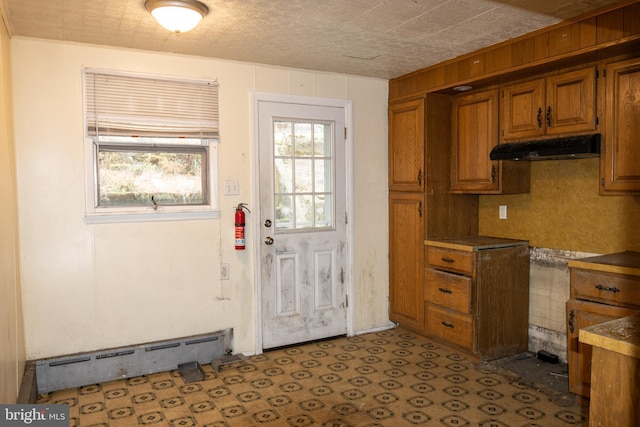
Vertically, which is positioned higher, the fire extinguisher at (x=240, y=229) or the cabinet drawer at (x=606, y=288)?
the fire extinguisher at (x=240, y=229)

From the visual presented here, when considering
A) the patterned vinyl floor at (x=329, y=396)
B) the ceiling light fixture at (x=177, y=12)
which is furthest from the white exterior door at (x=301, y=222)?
the ceiling light fixture at (x=177, y=12)

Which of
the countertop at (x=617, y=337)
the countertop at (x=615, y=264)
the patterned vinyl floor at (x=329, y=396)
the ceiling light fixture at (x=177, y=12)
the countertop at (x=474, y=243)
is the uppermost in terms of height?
the ceiling light fixture at (x=177, y=12)

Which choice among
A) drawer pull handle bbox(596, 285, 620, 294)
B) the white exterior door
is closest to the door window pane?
the white exterior door

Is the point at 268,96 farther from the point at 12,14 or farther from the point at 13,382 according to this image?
the point at 13,382

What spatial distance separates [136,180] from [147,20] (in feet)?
3.83

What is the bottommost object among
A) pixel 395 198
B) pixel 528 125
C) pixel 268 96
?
pixel 395 198

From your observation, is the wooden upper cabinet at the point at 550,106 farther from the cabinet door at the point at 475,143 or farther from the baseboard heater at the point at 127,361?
the baseboard heater at the point at 127,361

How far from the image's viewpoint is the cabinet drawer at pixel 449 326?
11.9ft

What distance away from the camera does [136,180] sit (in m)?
3.43

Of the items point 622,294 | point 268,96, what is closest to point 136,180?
point 268,96

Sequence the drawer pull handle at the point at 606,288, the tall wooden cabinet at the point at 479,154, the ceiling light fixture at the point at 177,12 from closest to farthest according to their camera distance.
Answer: the ceiling light fixture at the point at 177,12 → the drawer pull handle at the point at 606,288 → the tall wooden cabinet at the point at 479,154

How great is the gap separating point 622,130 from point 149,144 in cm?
318

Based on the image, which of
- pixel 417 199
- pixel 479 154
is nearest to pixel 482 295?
pixel 417 199

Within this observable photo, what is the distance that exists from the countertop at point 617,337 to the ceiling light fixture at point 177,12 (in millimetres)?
2386
